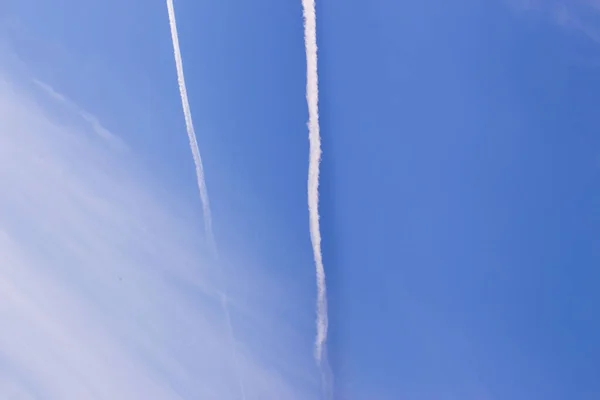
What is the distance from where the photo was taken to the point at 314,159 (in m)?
0.76

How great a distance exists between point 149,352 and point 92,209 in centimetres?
24

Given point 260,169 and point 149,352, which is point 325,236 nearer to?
point 260,169

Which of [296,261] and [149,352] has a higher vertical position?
[296,261]

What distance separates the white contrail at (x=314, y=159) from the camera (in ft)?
2.31

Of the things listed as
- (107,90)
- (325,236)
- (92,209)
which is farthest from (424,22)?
(92,209)

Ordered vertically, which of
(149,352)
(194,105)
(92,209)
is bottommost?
(149,352)

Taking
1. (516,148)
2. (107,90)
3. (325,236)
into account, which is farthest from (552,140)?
(107,90)

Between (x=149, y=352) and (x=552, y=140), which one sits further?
(x=149, y=352)

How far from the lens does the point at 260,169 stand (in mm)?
787

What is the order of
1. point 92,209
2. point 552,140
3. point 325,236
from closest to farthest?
1. point 552,140
2. point 325,236
3. point 92,209

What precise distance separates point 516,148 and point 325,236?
0.85 feet

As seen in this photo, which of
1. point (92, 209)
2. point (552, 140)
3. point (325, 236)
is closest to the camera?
point (552, 140)

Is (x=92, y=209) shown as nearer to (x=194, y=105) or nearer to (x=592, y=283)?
(x=194, y=105)

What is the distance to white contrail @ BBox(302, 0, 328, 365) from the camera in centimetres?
71
